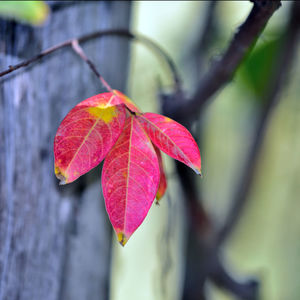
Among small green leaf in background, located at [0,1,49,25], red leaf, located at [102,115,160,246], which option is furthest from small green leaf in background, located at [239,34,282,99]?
red leaf, located at [102,115,160,246]

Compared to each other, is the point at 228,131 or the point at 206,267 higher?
the point at 228,131

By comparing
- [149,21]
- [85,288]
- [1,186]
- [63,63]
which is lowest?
[85,288]

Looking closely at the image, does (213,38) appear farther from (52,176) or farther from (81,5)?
(52,176)

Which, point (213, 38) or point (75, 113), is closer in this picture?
point (75, 113)

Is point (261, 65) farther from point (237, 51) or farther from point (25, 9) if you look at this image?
point (25, 9)

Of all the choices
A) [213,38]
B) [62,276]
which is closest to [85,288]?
[62,276]

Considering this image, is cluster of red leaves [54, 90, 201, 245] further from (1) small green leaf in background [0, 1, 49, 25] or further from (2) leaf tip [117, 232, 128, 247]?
(1) small green leaf in background [0, 1, 49, 25]
